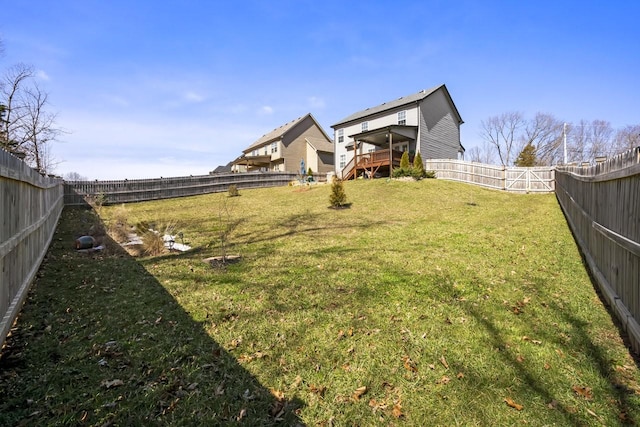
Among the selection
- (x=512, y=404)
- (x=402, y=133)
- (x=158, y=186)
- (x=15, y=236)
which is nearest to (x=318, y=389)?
(x=512, y=404)

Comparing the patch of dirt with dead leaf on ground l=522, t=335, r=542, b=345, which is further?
the patch of dirt

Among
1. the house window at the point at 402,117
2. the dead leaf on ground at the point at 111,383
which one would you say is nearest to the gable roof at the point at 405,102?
the house window at the point at 402,117

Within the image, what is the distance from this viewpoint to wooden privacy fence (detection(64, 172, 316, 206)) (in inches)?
695

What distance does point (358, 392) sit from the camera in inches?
114

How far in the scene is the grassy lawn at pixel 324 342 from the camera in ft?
8.82

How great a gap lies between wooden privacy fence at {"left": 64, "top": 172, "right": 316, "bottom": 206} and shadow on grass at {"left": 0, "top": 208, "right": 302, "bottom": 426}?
48.5 ft

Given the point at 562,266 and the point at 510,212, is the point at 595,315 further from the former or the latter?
the point at 510,212

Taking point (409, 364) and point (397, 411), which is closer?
point (397, 411)

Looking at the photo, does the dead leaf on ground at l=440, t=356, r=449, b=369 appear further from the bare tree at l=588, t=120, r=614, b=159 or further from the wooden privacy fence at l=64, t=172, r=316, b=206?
the bare tree at l=588, t=120, r=614, b=159

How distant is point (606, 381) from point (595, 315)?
160 cm

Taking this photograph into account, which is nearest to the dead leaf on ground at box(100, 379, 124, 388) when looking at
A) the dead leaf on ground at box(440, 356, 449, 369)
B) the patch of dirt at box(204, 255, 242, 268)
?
the dead leaf on ground at box(440, 356, 449, 369)

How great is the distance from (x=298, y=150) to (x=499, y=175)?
22749 millimetres

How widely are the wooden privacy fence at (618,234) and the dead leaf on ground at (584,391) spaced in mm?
995

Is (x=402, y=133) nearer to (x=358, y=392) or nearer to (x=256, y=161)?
(x=256, y=161)
